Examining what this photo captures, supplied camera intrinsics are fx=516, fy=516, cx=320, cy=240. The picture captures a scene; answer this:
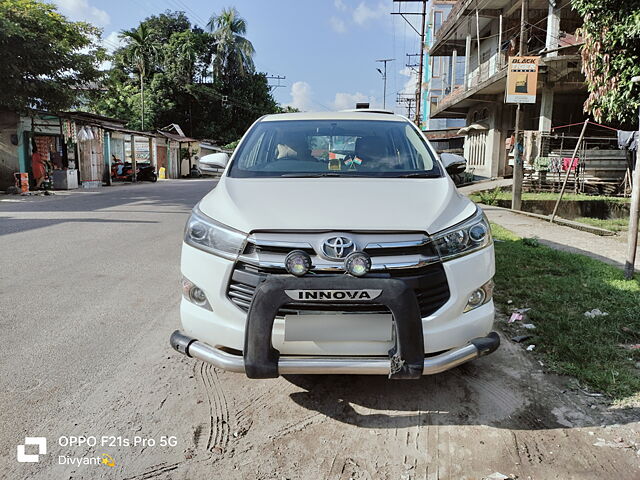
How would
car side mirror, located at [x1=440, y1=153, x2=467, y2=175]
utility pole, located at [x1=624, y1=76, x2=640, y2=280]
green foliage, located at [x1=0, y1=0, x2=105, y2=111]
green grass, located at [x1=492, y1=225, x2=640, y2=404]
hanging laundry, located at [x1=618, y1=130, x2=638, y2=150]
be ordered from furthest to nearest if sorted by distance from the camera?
green foliage, located at [x1=0, y1=0, x2=105, y2=111] < hanging laundry, located at [x1=618, y1=130, x2=638, y2=150] < utility pole, located at [x1=624, y1=76, x2=640, y2=280] < car side mirror, located at [x1=440, y1=153, x2=467, y2=175] < green grass, located at [x1=492, y1=225, x2=640, y2=404]

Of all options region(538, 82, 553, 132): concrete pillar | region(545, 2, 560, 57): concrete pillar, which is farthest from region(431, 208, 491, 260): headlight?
region(538, 82, 553, 132): concrete pillar

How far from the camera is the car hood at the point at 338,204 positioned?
2.53m

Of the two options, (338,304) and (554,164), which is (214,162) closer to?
(338,304)

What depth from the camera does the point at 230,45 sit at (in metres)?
46.2

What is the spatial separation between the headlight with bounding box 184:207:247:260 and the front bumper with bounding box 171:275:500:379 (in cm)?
31

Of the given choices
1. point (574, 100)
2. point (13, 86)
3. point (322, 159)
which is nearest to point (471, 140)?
point (574, 100)

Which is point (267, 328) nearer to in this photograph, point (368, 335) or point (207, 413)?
point (368, 335)

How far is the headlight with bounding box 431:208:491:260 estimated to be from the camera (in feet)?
8.39

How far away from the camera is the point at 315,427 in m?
2.66

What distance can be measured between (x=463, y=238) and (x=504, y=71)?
19.6 meters

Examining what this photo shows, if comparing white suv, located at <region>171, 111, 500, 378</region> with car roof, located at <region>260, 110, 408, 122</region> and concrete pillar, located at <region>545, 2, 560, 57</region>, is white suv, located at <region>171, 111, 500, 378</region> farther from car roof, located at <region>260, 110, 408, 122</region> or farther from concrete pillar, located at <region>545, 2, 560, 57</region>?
concrete pillar, located at <region>545, 2, 560, 57</region>

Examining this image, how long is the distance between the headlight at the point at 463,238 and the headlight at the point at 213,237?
0.98 m

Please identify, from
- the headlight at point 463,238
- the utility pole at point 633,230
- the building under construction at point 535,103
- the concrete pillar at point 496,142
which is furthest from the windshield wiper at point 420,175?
the concrete pillar at point 496,142

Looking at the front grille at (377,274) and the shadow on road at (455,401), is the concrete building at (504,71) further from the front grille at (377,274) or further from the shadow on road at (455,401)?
the front grille at (377,274)
